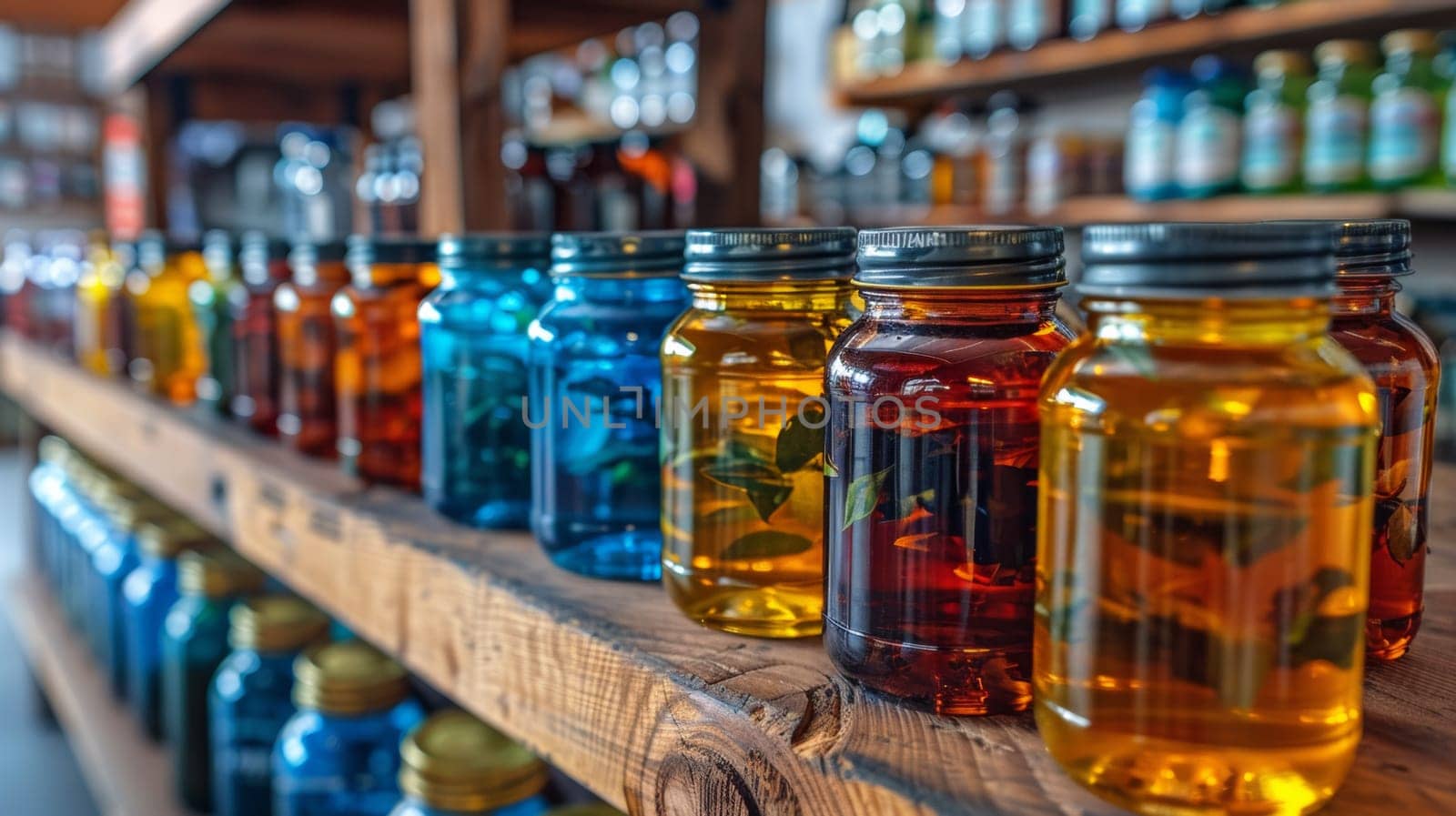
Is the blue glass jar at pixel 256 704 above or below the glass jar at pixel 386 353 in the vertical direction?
below

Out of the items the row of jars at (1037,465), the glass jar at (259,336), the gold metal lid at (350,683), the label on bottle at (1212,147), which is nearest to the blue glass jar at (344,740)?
the gold metal lid at (350,683)

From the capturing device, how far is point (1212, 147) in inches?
75.3

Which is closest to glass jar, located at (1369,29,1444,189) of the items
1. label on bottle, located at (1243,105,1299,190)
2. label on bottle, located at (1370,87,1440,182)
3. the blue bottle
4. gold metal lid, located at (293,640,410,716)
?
label on bottle, located at (1370,87,1440,182)

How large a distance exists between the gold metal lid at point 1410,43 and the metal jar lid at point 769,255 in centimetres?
149

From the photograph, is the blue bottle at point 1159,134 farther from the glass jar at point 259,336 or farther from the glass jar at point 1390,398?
the glass jar at point 1390,398

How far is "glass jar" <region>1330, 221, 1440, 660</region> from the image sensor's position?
1.57ft

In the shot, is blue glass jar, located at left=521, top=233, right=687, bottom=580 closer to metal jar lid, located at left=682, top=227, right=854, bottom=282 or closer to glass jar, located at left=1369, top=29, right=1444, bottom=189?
metal jar lid, located at left=682, top=227, right=854, bottom=282

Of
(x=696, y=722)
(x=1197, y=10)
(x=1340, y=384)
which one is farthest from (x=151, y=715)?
(x=1197, y=10)

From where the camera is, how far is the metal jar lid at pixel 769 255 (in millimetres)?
531

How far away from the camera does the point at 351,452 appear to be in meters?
0.93

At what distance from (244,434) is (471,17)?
0.47 metres

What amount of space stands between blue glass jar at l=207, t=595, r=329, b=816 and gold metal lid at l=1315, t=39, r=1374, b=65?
1615 millimetres

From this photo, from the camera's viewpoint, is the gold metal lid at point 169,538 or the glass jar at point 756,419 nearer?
the glass jar at point 756,419

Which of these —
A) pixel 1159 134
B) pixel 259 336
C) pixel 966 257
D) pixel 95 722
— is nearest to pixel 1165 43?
pixel 1159 134
